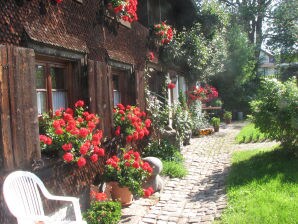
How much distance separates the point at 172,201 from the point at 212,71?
Answer: 8.89 m

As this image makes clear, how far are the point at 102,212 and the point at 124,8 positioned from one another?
11.7 ft

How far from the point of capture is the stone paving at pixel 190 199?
15.6ft

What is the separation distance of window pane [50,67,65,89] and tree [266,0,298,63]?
24.3 m

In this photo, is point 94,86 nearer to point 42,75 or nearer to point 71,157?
point 42,75

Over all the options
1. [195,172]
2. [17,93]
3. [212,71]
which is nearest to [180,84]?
[212,71]

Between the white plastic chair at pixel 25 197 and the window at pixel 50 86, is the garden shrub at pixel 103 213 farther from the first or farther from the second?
the window at pixel 50 86

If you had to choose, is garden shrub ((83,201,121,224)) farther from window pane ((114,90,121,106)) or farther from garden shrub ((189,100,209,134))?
garden shrub ((189,100,209,134))

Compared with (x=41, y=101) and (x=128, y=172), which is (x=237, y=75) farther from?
(x=41, y=101)

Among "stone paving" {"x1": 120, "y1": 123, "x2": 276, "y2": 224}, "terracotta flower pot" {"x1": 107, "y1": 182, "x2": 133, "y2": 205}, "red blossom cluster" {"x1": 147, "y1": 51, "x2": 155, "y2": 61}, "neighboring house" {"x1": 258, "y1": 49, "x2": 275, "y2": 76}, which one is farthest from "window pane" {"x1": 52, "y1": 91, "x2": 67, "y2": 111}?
"neighboring house" {"x1": 258, "y1": 49, "x2": 275, "y2": 76}

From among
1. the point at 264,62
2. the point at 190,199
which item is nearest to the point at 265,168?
Result: the point at 190,199

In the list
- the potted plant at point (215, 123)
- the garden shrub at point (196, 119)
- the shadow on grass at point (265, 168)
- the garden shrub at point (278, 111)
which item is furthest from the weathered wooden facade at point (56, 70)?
the potted plant at point (215, 123)

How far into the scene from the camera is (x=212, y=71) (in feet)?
44.7

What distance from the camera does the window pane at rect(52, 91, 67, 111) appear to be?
4.55 metres

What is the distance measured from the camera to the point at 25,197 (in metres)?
3.25
